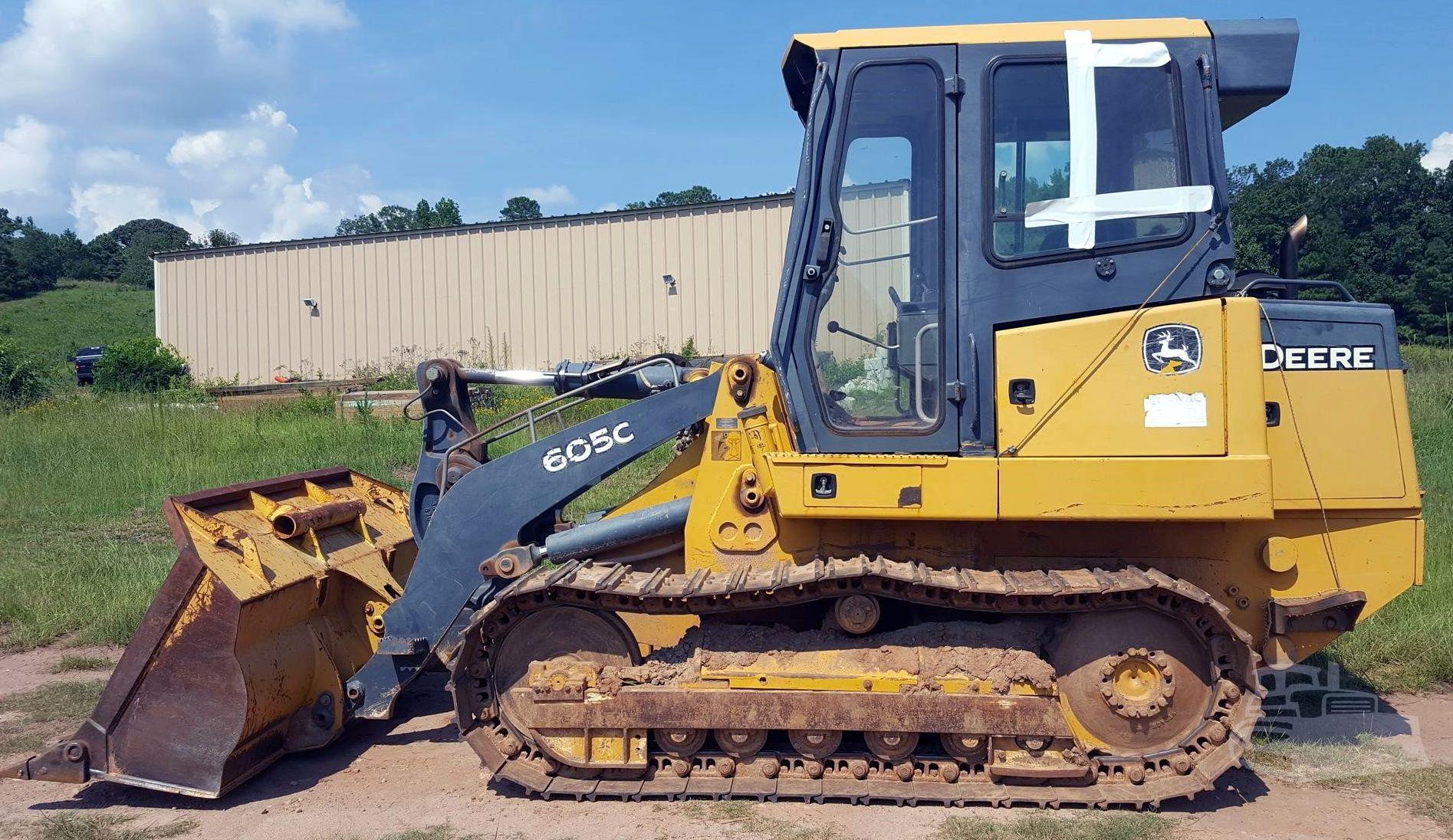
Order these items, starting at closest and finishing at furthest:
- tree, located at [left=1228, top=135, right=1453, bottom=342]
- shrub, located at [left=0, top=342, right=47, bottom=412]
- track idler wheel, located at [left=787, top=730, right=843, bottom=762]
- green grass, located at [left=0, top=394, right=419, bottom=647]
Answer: track idler wheel, located at [left=787, top=730, right=843, bottom=762]
green grass, located at [left=0, top=394, right=419, bottom=647]
shrub, located at [left=0, top=342, right=47, bottom=412]
tree, located at [left=1228, top=135, right=1453, bottom=342]

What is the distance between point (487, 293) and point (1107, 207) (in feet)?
60.6

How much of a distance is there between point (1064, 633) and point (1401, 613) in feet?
13.4

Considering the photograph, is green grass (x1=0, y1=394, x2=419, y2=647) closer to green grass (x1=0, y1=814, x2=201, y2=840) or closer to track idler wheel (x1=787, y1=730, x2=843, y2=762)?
green grass (x1=0, y1=814, x2=201, y2=840)

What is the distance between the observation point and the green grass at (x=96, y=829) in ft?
15.1

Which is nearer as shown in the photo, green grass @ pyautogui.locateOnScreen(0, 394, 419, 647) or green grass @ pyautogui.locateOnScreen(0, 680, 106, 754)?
green grass @ pyautogui.locateOnScreen(0, 680, 106, 754)

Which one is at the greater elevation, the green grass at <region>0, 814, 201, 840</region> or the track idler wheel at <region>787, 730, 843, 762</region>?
the track idler wheel at <region>787, 730, 843, 762</region>

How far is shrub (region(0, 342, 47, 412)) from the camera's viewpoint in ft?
64.5

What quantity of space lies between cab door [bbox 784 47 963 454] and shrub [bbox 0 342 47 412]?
19174 millimetres

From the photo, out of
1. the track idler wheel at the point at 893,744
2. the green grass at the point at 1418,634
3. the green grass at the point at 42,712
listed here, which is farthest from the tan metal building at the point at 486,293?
the track idler wheel at the point at 893,744

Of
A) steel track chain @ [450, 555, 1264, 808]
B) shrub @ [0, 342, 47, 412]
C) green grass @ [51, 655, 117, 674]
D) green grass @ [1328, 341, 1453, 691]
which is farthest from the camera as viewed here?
shrub @ [0, 342, 47, 412]

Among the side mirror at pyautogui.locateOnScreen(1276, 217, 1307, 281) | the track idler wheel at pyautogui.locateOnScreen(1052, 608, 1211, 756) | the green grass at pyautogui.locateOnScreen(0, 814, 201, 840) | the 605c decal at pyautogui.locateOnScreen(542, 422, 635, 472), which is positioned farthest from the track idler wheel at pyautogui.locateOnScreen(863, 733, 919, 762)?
the green grass at pyautogui.locateOnScreen(0, 814, 201, 840)

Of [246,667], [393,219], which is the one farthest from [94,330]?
[246,667]

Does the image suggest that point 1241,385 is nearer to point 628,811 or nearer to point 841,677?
point 841,677

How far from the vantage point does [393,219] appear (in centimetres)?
8750
